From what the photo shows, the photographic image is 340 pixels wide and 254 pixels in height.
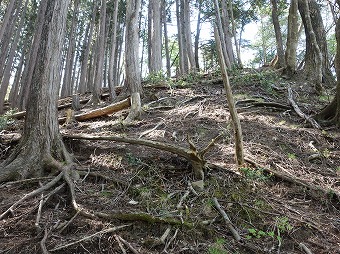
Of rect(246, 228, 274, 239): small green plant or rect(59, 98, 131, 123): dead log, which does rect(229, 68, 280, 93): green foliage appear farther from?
rect(246, 228, 274, 239): small green plant

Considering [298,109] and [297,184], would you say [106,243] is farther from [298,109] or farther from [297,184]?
[298,109]

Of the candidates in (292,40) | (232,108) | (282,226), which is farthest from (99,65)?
(282,226)

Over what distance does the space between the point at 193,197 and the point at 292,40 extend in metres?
8.57

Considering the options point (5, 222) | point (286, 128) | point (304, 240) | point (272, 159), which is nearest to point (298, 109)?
point (286, 128)

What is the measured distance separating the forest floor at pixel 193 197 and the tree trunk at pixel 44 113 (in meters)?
0.30

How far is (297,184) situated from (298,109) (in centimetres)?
339

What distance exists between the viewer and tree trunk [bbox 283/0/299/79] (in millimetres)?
10031

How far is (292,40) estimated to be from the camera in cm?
1030

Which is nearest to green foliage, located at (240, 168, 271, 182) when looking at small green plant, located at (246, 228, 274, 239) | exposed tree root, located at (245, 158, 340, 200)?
exposed tree root, located at (245, 158, 340, 200)

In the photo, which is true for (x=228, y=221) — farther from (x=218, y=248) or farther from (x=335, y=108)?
(x=335, y=108)

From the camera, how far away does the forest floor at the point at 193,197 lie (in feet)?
9.96

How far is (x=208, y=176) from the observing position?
164 inches

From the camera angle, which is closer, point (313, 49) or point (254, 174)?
point (254, 174)

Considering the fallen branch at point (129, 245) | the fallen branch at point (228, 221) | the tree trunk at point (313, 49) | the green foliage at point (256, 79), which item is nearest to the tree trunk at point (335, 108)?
the green foliage at point (256, 79)
